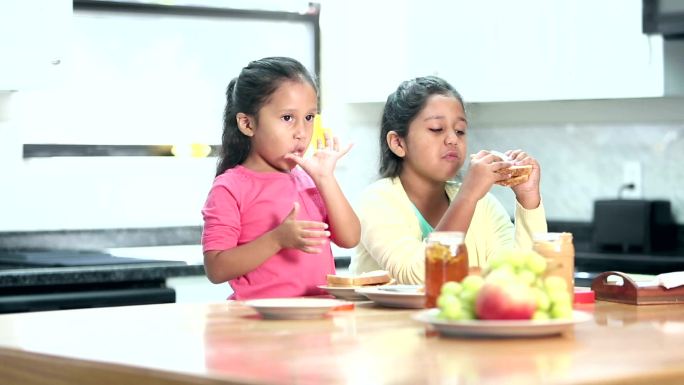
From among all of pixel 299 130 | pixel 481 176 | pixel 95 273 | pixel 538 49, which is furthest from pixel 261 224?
A: pixel 538 49

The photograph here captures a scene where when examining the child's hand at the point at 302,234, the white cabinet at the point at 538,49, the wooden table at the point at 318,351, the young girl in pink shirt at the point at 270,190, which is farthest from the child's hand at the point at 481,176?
the white cabinet at the point at 538,49

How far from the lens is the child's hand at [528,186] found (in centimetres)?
309

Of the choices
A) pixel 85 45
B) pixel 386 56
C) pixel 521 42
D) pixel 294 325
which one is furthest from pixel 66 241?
pixel 294 325

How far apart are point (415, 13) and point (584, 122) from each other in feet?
2.67

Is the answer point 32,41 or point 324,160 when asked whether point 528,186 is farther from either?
point 32,41

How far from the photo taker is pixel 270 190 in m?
3.04

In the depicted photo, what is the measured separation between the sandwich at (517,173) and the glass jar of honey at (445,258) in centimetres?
75

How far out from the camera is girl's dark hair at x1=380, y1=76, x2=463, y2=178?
343 cm

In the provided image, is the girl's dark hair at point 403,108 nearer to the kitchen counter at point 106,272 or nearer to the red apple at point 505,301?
the kitchen counter at point 106,272

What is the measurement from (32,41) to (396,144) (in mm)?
1469

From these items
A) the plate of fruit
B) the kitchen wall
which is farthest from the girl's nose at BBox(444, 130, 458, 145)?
the kitchen wall

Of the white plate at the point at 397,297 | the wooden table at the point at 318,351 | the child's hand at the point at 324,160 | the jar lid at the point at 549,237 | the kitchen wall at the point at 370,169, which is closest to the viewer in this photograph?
the wooden table at the point at 318,351

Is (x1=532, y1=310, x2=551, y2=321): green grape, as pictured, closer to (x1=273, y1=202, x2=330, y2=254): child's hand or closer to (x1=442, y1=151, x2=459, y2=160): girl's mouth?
(x1=273, y1=202, x2=330, y2=254): child's hand

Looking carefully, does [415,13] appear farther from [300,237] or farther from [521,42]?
[300,237]
